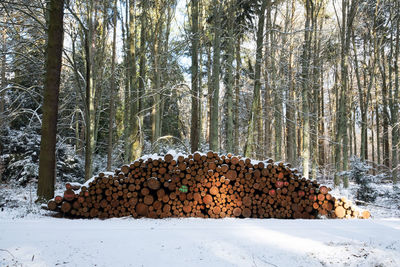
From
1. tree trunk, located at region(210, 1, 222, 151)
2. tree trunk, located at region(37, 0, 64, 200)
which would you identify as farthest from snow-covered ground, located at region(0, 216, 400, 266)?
tree trunk, located at region(210, 1, 222, 151)

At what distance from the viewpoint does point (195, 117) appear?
10.8 metres

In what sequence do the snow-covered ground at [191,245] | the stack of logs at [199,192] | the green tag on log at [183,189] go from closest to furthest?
the snow-covered ground at [191,245], the stack of logs at [199,192], the green tag on log at [183,189]

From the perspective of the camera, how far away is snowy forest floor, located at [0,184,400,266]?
12.0ft

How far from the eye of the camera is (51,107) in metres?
7.00

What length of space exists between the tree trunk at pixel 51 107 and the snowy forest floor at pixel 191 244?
4.21 ft

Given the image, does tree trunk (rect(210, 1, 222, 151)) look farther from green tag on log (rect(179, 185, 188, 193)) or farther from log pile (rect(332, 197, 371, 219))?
log pile (rect(332, 197, 371, 219))

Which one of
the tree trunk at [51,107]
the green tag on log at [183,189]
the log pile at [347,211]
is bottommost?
the log pile at [347,211]

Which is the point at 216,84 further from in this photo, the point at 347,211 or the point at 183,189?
the point at 347,211

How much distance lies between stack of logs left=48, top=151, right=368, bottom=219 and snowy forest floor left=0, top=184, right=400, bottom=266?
0.78m

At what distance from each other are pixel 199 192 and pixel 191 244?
8.08 feet

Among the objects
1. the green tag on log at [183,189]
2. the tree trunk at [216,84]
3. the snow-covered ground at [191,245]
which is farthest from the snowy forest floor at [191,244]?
the tree trunk at [216,84]

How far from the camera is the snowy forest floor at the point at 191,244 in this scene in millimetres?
3662

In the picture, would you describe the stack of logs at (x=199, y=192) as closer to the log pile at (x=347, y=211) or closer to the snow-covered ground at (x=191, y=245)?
the log pile at (x=347, y=211)

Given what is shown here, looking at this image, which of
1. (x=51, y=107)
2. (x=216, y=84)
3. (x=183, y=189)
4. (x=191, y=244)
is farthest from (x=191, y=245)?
(x=216, y=84)
